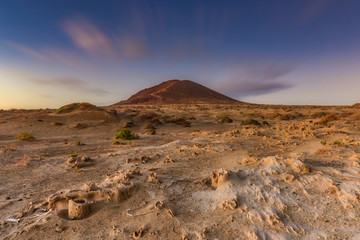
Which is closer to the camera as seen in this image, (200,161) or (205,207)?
(205,207)

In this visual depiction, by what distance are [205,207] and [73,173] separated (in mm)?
4223

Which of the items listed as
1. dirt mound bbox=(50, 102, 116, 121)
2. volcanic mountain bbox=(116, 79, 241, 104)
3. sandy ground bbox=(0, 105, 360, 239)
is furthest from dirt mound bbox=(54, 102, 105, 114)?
volcanic mountain bbox=(116, 79, 241, 104)

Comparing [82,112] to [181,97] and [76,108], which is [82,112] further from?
[181,97]

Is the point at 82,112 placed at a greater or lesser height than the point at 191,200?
greater

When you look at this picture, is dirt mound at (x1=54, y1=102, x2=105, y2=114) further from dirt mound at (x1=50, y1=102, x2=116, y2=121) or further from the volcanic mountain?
the volcanic mountain

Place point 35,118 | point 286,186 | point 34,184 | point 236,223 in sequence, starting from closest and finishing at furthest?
1. point 236,223
2. point 286,186
3. point 34,184
4. point 35,118

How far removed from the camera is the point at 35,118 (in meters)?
18.9

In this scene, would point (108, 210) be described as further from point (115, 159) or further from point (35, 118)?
point (35, 118)

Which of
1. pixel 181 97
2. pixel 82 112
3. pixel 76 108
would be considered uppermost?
pixel 181 97

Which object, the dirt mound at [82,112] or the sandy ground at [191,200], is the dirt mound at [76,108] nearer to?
the dirt mound at [82,112]

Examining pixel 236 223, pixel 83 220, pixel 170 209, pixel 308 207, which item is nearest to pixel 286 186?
pixel 308 207

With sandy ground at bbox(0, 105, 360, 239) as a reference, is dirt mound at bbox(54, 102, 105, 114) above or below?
above

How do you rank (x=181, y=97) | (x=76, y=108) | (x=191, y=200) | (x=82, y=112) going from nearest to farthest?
(x=191, y=200) → (x=82, y=112) → (x=76, y=108) → (x=181, y=97)

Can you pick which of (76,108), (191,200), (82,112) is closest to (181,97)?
(76,108)
